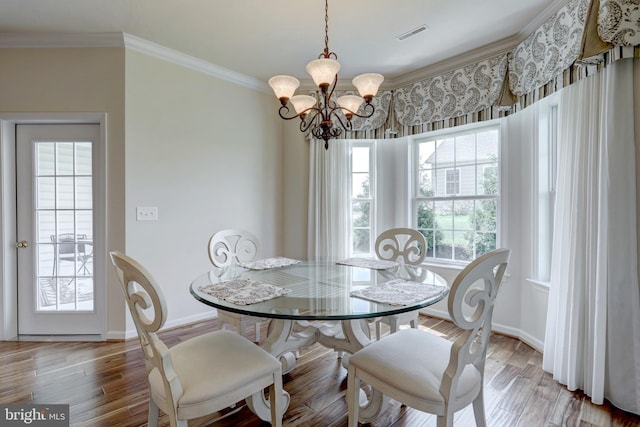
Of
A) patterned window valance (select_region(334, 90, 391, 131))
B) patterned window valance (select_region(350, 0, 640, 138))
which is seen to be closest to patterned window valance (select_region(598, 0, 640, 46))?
patterned window valance (select_region(350, 0, 640, 138))

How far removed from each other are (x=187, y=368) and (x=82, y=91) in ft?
9.07

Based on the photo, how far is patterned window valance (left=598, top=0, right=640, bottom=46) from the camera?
1.73 m

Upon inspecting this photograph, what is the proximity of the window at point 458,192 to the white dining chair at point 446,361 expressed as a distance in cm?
198

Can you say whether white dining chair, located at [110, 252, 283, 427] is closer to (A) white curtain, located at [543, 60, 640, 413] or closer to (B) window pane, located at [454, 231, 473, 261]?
(A) white curtain, located at [543, 60, 640, 413]

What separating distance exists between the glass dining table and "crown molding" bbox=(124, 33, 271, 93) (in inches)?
89.4

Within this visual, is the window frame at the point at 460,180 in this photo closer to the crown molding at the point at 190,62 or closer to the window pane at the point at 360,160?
the window pane at the point at 360,160

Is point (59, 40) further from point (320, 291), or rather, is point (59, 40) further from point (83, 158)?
point (320, 291)

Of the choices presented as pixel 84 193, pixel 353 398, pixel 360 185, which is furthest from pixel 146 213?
pixel 353 398

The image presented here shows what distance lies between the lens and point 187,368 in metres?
1.33

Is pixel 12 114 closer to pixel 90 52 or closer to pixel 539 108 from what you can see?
pixel 90 52

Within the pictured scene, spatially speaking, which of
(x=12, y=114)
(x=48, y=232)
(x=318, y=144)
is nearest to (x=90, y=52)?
(x=12, y=114)

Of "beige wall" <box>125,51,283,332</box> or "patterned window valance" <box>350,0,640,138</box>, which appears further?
"beige wall" <box>125,51,283,332</box>

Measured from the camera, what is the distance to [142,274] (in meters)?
1.14

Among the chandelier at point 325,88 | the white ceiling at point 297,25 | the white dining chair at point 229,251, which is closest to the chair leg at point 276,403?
the white dining chair at point 229,251
